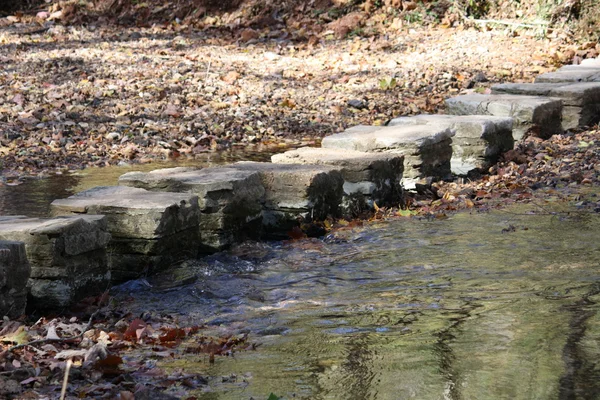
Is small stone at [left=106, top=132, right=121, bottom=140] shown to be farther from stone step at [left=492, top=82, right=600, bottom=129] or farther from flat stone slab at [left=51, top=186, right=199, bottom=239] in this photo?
flat stone slab at [left=51, top=186, right=199, bottom=239]

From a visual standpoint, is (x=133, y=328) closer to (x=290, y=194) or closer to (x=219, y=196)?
(x=219, y=196)

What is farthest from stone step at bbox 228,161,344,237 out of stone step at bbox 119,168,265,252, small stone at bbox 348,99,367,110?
small stone at bbox 348,99,367,110

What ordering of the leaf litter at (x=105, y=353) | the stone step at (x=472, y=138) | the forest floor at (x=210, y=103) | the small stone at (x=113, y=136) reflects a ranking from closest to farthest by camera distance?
the leaf litter at (x=105, y=353) → the forest floor at (x=210, y=103) → the stone step at (x=472, y=138) → the small stone at (x=113, y=136)

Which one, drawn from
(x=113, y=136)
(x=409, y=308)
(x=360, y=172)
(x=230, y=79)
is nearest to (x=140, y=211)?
(x=409, y=308)

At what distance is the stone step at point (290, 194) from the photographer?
4.66 m

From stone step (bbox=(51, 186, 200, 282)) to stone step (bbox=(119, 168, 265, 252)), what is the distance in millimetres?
330

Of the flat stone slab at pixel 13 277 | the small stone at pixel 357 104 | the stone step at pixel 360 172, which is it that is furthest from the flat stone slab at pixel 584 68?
the flat stone slab at pixel 13 277

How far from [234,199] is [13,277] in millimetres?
1442

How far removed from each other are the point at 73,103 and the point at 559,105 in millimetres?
4258

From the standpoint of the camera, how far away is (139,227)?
3836mm

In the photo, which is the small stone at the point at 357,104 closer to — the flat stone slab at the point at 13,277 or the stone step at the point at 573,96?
the stone step at the point at 573,96

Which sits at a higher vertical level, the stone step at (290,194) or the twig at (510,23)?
the twig at (510,23)

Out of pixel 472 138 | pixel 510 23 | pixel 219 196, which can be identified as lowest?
pixel 472 138

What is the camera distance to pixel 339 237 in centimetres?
461
